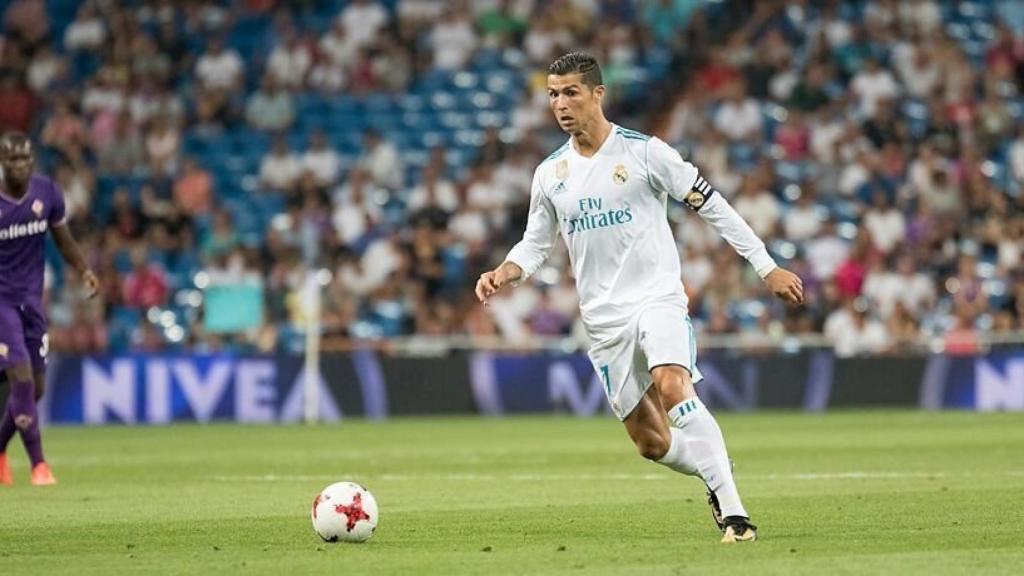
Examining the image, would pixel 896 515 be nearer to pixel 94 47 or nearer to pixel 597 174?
pixel 597 174

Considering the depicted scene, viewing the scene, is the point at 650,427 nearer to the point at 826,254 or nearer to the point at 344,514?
the point at 344,514

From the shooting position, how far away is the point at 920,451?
17312mm

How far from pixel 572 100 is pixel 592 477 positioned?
521 centimetres

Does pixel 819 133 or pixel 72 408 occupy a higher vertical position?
pixel 819 133

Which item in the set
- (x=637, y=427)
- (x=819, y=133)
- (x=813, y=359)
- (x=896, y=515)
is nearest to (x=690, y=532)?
(x=637, y=427)

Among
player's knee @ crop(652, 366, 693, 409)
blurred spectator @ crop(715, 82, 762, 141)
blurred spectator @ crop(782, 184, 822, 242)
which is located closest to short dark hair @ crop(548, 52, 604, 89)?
player's knee @ crop(652, 366, 693, 409)

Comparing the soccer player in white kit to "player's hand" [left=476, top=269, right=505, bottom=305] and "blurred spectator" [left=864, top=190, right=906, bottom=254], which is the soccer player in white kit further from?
"blurred spectator" [left=864, top=190, right=906, bottom=254]

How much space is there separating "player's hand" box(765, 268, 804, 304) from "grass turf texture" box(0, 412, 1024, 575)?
116 centimetres

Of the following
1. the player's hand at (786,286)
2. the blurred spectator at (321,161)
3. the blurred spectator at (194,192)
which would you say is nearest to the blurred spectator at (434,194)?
the blurred spectator at (321,161)

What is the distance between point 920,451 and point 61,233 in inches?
297

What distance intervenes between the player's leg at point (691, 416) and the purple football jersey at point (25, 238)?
621cm

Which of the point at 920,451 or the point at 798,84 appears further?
the point at 798,84

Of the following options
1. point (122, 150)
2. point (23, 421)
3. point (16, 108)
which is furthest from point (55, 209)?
point (16, 108)

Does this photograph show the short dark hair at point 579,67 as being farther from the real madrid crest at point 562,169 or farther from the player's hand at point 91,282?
the player's hand at point 91,282
